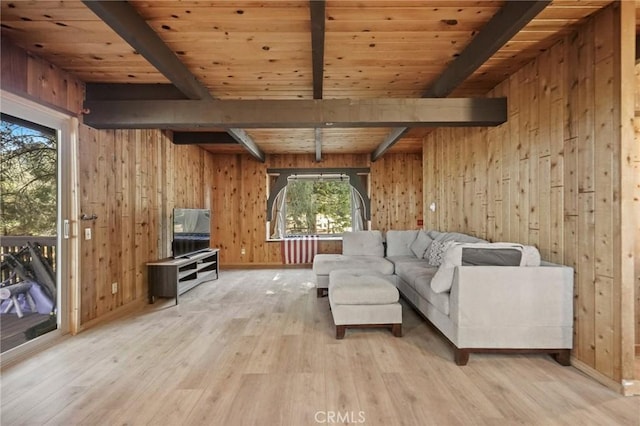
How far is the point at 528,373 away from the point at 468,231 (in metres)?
1.97

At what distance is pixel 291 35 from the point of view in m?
2.24

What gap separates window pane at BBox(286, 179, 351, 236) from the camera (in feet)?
23.4

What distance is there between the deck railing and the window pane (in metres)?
4.69

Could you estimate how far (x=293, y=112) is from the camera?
9.94 feet

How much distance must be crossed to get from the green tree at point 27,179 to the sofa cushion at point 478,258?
11.4ft

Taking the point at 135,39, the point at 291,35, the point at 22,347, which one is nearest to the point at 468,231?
the point at 291,35

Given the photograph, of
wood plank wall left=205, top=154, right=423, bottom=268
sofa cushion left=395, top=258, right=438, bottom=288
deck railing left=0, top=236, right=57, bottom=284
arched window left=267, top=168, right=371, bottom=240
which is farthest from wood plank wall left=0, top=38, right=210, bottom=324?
sofa cushion left=395, top=258, right=438, bottom=288

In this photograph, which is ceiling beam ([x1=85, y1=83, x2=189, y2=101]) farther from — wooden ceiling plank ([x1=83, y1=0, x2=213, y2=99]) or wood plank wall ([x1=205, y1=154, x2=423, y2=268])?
wood plank wall ([x1=205, y1=154, x2=423, y2=268])

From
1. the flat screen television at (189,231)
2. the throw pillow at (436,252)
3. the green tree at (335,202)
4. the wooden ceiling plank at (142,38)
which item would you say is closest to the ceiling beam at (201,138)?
the flat screen television at (189,231)

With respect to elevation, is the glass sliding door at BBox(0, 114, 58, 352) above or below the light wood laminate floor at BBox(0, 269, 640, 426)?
above

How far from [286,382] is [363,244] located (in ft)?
9.88

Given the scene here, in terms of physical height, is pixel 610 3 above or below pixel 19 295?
above

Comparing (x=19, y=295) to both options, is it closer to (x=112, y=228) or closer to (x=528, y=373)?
(x=112, y=228)

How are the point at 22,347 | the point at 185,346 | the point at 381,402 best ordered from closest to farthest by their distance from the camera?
the point at 381,402 < the point at 22,347 < the point at 185,346
